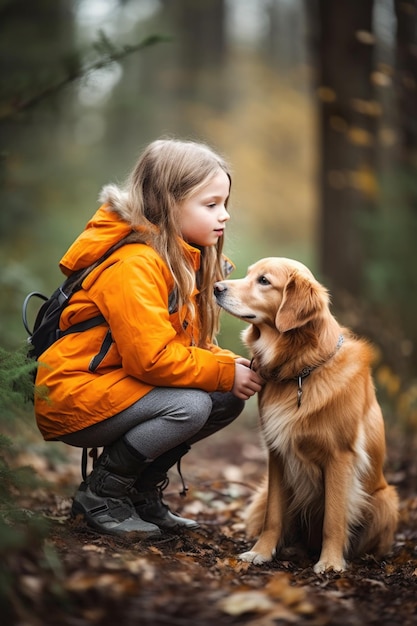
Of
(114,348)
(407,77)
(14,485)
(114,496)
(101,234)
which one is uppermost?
(407,77)

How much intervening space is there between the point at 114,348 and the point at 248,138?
17675 millimetres

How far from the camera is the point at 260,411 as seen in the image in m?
3.51

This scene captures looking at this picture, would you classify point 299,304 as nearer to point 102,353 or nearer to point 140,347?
point 140,347

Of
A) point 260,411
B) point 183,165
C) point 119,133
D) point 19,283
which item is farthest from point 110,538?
point 119,133

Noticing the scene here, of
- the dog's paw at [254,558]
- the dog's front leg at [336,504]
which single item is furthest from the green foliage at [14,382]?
the dog's front leg at [336,504]

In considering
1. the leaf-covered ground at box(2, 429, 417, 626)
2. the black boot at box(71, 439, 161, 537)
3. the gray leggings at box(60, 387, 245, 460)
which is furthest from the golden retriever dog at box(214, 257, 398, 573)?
the black boot at box(71, 439, 161, 537)

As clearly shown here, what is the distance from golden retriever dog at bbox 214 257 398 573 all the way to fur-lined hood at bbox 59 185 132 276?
0.60 m

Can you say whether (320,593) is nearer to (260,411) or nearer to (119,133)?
(260,411)

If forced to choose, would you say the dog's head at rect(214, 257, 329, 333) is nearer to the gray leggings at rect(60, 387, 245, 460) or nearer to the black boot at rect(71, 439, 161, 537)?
the gray leggings at rect(60, 387, 245, 460)

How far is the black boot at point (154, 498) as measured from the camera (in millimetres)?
3588

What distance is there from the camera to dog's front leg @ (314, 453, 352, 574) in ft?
10.8

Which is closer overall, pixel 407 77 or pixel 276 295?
pixel 276 295

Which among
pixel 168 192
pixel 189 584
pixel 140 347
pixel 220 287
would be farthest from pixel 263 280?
pixel 189 584

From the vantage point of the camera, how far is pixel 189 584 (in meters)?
2.64
